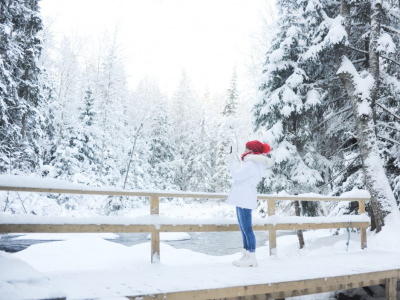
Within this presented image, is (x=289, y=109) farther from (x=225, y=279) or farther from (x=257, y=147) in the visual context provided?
(x=225, y=279)

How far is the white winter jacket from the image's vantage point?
5.41 metres

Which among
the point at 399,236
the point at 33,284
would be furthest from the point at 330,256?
the point at 33,284

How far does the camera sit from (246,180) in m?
5.55

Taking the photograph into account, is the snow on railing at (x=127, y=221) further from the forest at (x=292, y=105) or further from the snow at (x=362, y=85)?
the forest at (x=292, y=105)

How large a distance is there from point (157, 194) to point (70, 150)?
2193cm

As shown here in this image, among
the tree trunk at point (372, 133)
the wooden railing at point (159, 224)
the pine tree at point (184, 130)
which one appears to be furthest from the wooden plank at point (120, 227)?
the pine tree at point (184, 130)

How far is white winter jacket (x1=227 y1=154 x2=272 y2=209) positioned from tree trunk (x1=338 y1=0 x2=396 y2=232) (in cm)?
521

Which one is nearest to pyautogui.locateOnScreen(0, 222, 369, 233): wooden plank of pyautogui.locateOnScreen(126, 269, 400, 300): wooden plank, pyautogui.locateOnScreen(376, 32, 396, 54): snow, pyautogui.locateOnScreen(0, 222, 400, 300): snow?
pyautogui.locateOnScreen(0, 222, 400, 300): snow

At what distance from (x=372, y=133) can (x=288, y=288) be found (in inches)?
262

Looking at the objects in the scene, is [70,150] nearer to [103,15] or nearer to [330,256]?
[103,15]

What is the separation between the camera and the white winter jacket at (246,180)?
17.7ft

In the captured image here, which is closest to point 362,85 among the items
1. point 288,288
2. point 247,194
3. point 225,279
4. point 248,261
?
point 247,194

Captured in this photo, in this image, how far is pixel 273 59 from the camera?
41.2 feet

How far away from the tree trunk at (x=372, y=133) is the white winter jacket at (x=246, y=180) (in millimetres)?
5213
